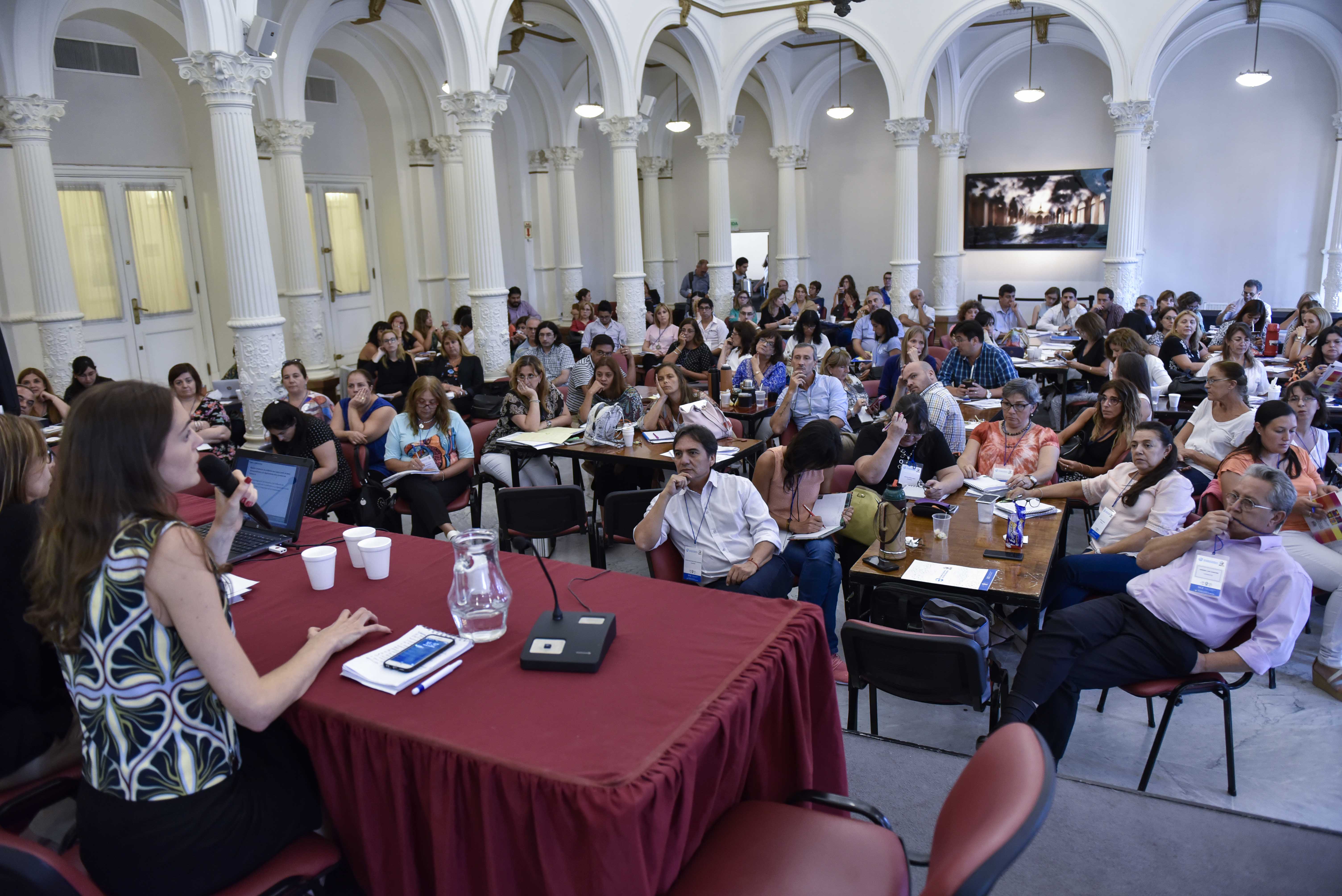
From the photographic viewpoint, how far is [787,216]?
1677 cm

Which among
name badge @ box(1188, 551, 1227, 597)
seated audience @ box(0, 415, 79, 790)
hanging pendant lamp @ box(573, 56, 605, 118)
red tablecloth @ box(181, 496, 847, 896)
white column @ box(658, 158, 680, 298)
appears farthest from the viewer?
white column @ box(658, 158, 680, 298)

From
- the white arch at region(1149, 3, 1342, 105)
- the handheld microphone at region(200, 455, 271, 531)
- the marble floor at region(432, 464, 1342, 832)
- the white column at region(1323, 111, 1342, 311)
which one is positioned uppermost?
the white arch at region(1149, 3, 1342, 105)

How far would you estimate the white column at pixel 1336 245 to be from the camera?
43.4 feet

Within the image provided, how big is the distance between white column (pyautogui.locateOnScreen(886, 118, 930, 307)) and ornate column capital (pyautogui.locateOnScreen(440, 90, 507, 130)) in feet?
21.8

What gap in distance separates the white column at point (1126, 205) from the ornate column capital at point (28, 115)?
1230 centimetres

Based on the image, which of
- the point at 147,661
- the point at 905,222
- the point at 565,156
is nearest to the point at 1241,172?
the point at 905,222

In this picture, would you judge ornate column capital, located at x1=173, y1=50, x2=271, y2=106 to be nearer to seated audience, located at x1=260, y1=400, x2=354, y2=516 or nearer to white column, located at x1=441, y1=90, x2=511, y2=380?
white column, located at x1=441, y1=90, x2=511, y2=380

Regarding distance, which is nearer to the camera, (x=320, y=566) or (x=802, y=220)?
(x=320, y=566)

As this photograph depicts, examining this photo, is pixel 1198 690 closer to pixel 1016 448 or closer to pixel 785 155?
pixel 1016 448

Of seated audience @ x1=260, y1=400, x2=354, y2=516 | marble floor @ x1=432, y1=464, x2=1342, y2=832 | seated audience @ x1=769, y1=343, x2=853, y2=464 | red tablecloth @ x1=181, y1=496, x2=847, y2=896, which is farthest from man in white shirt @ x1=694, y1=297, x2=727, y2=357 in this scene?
red tablecloth @ x1=181, y1=496, x2=847, y2=896

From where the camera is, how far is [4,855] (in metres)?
1.70

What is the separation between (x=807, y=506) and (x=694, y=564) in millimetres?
746

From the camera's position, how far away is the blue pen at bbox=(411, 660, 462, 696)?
214cm

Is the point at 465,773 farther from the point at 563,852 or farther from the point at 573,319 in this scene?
the point at 573,319
